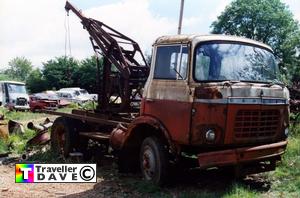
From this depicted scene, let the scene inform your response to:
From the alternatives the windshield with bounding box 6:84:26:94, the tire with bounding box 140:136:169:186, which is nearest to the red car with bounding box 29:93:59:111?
the windshield with bounding box 6:84:26:94

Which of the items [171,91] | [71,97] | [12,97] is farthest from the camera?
[71,97]

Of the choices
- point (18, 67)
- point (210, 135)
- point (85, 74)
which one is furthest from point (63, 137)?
point (18, 67)

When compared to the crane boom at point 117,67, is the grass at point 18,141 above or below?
below

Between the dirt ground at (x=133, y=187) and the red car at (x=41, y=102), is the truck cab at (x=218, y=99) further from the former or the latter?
the red car at (x=41, y=102)

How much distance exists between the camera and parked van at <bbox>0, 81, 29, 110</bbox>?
96.2ft

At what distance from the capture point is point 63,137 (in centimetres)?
1106

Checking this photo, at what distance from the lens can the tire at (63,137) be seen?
10734 mm

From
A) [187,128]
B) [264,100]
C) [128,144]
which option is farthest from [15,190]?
[264,100]

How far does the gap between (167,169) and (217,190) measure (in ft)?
2.88

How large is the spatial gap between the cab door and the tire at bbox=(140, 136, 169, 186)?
439 mm

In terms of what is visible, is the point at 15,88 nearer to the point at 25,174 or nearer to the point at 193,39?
the point at 25,174

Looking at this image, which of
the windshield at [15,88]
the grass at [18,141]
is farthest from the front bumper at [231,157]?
the windshield at [15,88]

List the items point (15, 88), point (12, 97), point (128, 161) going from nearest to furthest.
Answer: point (128, 161), point (12, 97), point (15, 88)

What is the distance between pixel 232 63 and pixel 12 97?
24.3m
